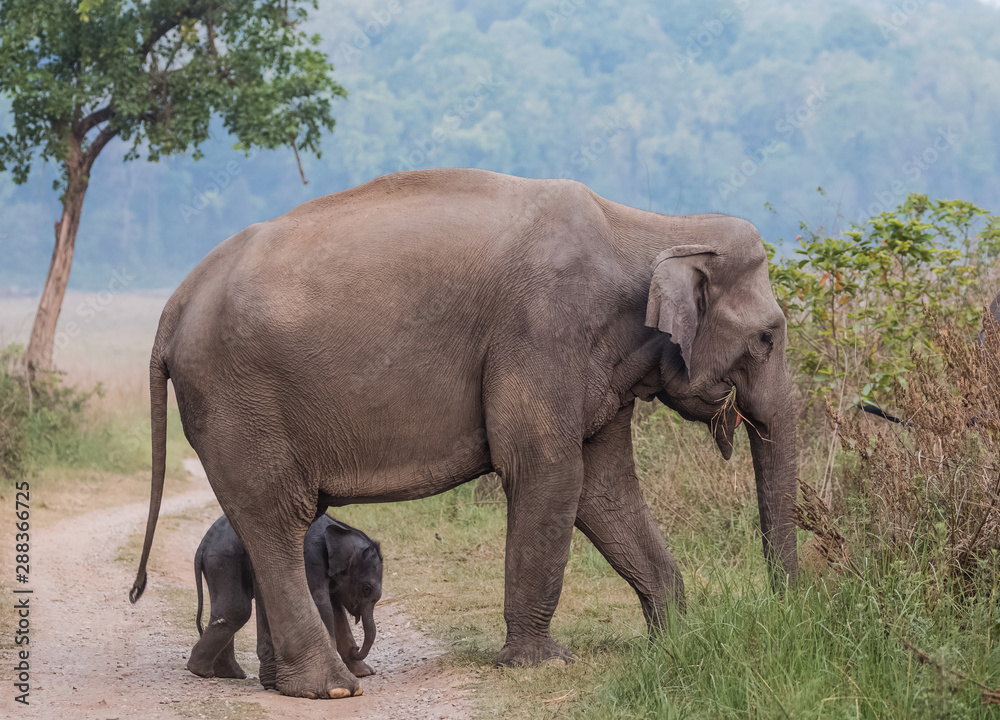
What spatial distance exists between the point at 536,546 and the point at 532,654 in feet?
1.68

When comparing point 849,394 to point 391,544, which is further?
point 391,544

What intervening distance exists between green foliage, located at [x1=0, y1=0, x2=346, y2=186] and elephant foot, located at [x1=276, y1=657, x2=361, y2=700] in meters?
11.7

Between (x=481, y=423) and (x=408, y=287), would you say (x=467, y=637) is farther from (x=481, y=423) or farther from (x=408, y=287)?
(x=408, y=287)

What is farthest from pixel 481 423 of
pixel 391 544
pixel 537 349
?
pixel 391 544

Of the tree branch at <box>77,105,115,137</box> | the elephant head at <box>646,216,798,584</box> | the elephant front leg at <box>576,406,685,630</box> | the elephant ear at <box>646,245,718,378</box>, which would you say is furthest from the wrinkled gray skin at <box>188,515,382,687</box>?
the tree branch at <box>77,105,115,137</box>

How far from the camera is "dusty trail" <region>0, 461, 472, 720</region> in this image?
4.39 metres

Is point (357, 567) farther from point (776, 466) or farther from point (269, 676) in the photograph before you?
point (776, 466)

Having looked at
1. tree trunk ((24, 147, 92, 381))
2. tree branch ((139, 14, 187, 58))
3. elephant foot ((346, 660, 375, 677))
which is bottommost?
elephant foot ((346, 660, 375, 677))

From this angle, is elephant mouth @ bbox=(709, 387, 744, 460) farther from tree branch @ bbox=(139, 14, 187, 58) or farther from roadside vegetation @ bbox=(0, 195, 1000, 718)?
tree branch @ bbox=(139, 14, 187, 58)

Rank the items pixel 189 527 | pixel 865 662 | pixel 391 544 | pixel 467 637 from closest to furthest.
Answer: pixel 865 662, pixel 467 637, pixel 391 544, pixel 189 527

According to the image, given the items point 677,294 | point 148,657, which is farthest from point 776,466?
point 148,657

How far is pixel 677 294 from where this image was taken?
4574 mm

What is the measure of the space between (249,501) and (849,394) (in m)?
4.12

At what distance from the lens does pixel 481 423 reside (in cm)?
479
